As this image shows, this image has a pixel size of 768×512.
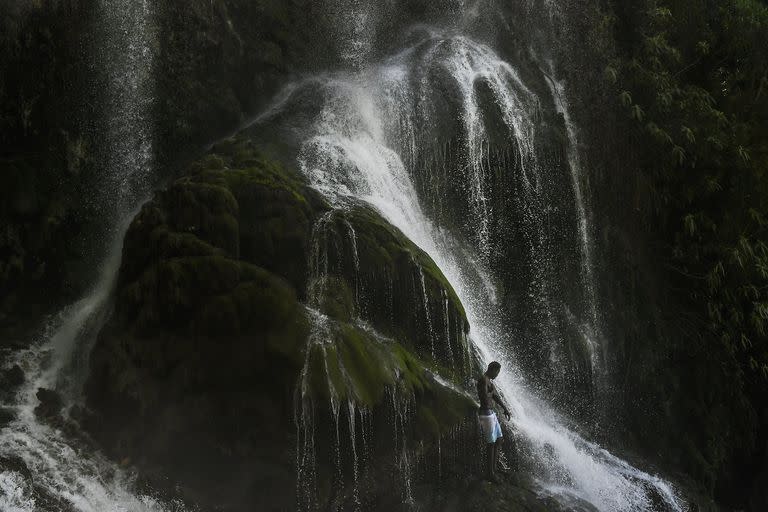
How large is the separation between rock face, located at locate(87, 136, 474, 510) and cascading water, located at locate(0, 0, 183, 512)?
1.15 feet

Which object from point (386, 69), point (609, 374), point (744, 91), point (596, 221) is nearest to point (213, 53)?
point (386, 69)

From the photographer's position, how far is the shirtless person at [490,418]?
748 centimetres

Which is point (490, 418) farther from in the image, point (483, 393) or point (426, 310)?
point (426, 310)

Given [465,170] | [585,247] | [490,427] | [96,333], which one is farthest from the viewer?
[585,247]

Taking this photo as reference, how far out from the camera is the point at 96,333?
8.25 m

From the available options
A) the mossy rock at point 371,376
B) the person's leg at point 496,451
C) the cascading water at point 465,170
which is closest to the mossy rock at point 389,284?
the mossy rock at point 371,376

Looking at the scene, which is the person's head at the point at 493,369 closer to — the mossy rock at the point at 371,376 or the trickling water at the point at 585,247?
the mossy rock at the point at 371,376

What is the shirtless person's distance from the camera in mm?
7484

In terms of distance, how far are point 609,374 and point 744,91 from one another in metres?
4.89

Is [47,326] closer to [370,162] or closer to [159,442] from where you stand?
[159,442]

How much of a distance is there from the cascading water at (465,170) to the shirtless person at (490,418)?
28.1 inches

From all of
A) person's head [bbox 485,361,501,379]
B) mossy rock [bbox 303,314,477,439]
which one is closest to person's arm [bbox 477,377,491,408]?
person's head [bbox 485,361,501,379]

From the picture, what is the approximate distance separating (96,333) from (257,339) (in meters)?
2.28

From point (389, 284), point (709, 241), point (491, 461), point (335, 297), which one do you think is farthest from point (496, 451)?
point (709, 241)
